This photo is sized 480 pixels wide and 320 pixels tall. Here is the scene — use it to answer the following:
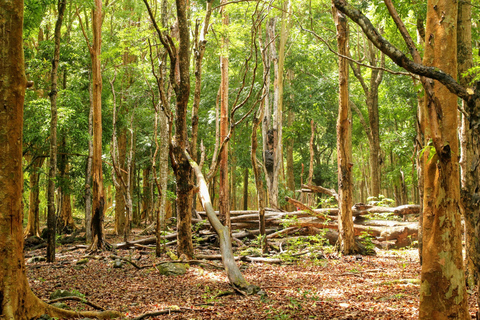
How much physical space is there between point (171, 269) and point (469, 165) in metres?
5.56

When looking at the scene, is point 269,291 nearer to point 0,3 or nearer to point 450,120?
point 450,120

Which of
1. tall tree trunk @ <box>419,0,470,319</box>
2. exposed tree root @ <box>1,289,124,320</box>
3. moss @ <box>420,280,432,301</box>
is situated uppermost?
tall tree trunk @ <box>419,0,470,319</box>

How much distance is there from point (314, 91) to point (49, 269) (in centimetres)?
1625

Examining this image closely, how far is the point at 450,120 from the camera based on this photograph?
3.57 m

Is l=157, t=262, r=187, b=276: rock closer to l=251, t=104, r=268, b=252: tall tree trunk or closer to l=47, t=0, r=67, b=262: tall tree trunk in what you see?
l=251, t=104, r=268, b=252: tall tree trunk

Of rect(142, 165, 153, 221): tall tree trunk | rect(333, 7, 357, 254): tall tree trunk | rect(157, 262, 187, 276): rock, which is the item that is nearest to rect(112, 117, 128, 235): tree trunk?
rect(142, 165, 153, 221): tall tree trunk

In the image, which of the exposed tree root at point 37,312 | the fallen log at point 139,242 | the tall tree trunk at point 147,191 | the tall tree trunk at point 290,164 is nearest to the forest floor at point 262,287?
the exposed tree root at point 37,312

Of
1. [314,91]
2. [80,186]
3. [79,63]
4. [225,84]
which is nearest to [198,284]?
[225,84]

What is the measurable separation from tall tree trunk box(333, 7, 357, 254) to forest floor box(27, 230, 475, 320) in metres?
0.56

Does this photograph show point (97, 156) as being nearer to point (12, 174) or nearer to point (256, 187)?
point (256, 187)

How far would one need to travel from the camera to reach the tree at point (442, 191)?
3.48 metres

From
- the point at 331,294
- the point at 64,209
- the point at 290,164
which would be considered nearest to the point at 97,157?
the point at 64,209

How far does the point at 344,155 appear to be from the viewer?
9930 millimetres

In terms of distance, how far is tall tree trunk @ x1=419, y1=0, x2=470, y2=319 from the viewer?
3492mm
